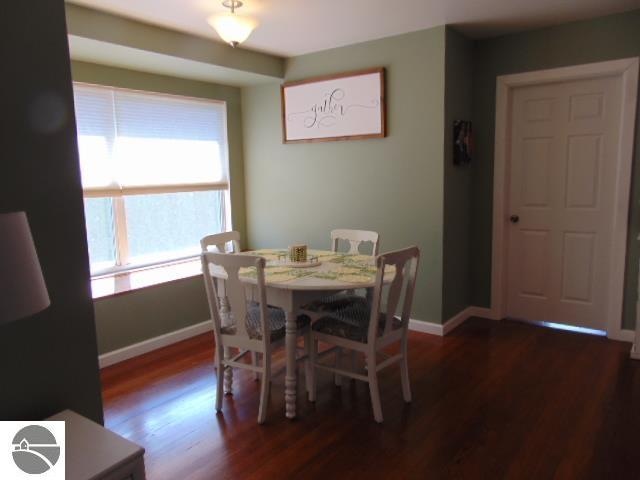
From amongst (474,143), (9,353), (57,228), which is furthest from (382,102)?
(9,353)

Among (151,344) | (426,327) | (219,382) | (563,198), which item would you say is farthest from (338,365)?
(563,198)

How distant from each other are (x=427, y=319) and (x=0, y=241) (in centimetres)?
326

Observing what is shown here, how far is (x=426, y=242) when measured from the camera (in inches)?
147

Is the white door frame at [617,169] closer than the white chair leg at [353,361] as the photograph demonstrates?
No

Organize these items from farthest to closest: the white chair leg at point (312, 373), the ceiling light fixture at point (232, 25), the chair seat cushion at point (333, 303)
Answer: the chair seat cushion at point (333, 303), the white chair leg at point (312, 373), the ceiling light fixture at point (232, 25)

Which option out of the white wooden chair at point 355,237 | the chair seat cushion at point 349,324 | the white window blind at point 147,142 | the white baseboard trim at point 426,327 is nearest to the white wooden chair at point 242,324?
the chair seat cushion at point 349,324

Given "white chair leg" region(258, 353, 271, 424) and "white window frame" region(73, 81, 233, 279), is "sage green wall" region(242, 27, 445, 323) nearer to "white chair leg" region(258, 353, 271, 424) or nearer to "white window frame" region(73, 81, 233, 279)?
"white window frame" region(73, 81, 233, 279)

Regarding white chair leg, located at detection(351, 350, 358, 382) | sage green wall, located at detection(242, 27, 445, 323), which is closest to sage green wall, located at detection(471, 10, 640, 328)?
sage green wall, located at detection(242, 27, 445, 323)

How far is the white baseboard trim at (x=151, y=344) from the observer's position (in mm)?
3369

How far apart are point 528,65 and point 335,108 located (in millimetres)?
1509

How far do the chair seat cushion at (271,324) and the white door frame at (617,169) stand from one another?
2058mm

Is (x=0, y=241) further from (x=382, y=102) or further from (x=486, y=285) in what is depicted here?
(x=486, y=285)

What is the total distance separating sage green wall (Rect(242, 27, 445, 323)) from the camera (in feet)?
11.8

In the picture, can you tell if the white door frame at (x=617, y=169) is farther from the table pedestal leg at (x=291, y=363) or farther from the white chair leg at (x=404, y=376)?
the table pedestal leg at (x=291, y=363)
